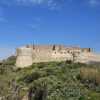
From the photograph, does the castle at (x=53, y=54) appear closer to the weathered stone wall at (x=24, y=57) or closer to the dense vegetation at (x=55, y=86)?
the weathered stone wall at (x=24, y=57)

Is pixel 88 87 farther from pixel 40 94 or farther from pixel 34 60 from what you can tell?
pixel 34 60

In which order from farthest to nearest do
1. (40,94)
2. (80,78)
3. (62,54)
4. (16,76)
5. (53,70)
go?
(62,54)
(16,76)
(53,70)
(80,78)
(40,94)

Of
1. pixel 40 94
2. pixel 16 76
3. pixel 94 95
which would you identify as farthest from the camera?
pixel 16 76

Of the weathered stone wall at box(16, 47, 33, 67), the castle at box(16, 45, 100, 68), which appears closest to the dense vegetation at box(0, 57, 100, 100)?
the weathered stone wall at box(16, 47, 33, 67)

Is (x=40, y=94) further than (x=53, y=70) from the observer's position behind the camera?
No

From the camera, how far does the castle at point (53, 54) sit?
3738 centimetres

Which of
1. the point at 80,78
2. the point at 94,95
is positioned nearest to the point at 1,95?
the point at 80,78

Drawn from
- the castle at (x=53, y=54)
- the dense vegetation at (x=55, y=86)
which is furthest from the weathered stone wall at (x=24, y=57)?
the dense vegetation at (x=55, y=86)

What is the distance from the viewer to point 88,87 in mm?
21688

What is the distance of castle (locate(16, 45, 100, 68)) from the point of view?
3738 cm

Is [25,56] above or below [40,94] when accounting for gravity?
above

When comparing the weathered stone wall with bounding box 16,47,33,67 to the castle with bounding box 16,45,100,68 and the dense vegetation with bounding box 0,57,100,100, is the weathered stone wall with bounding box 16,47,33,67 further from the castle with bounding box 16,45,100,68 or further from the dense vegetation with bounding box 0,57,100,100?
the dense vegetation with bounding box 0,57,100,100

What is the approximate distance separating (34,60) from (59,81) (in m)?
15.8

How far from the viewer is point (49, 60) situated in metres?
38.9
